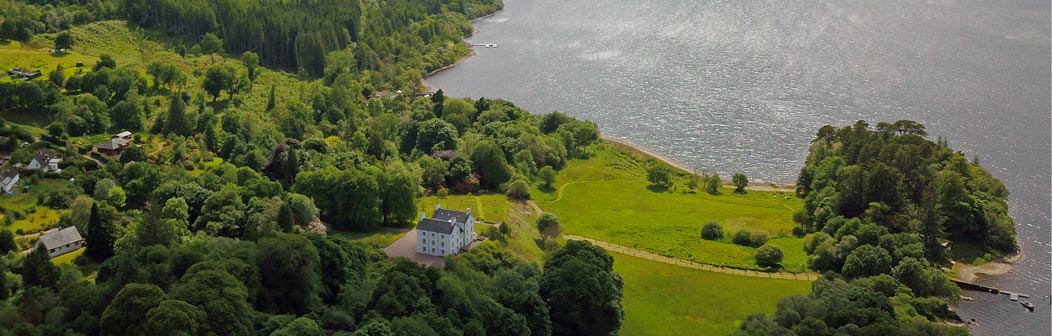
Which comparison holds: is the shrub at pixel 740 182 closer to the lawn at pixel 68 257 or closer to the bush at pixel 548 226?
the bush at pixel 548 226

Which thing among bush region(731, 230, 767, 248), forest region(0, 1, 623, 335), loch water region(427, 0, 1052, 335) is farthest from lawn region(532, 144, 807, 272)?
loch water region(427, 0, 1052, 335)

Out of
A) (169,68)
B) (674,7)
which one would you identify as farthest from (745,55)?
(169,68)

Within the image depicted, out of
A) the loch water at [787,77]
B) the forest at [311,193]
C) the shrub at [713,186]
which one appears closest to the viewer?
the forest at [311,193]

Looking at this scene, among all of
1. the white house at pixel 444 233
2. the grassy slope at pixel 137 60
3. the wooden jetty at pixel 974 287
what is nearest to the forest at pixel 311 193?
the grassy slope at pixel 137 60

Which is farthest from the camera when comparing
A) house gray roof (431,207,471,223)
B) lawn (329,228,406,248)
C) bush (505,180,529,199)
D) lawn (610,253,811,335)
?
bush (505,180,529,199)

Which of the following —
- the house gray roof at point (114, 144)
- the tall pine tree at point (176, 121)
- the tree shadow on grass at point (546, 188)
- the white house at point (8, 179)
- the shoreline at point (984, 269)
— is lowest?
the tree shadow on grass at point (546, 188)

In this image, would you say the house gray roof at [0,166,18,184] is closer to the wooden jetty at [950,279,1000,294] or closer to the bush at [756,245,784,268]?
the bush at [756,245,784,268]
